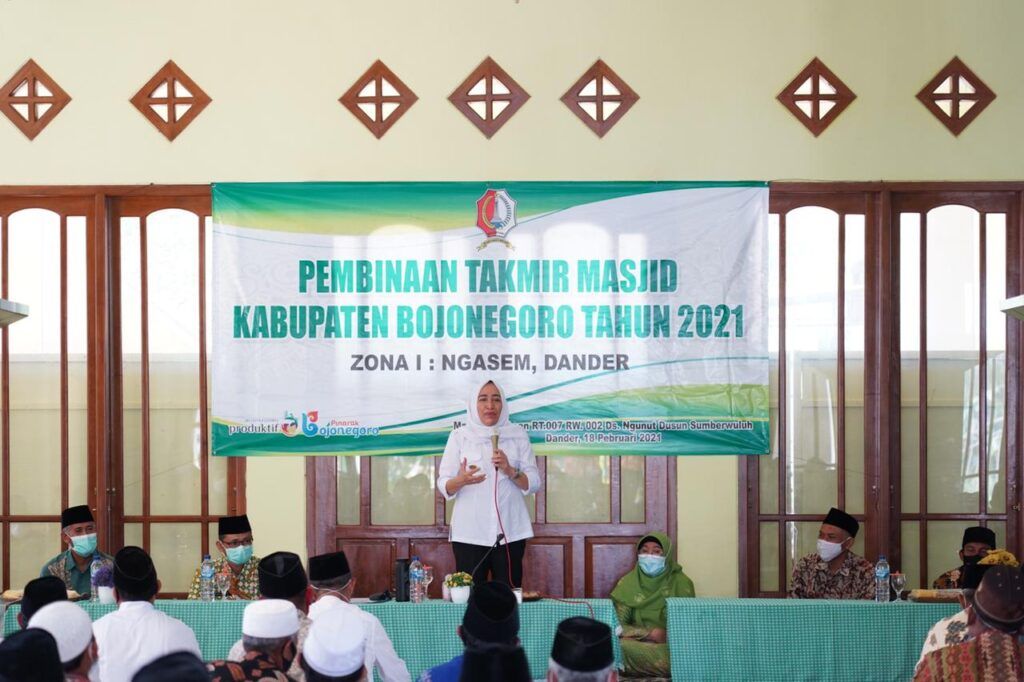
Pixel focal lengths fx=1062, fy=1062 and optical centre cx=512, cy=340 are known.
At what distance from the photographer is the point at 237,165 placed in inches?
223

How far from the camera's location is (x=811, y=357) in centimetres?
575

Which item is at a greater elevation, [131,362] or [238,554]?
[131,362]

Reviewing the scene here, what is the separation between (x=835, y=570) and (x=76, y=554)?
3591 mm

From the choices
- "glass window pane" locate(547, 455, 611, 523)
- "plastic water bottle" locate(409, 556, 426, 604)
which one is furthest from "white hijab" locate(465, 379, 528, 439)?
"plastic water bottle" locate(409, 556, 426, 604)

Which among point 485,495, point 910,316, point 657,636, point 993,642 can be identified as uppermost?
point 910,316

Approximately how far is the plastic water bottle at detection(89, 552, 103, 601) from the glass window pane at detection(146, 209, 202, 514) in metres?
0.72

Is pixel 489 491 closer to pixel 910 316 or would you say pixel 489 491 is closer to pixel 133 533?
pixel 133 533

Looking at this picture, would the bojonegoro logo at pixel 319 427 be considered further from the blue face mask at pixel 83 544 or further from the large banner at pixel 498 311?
the blue face mask at pixel 83 544

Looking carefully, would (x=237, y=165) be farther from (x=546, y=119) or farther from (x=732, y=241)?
(x=732, y=241)

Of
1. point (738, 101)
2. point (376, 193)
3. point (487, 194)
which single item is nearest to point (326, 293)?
point (376, 193)

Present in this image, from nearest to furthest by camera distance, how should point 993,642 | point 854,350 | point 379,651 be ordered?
1. point 993,642
2. point 379,651
3. point 854,350

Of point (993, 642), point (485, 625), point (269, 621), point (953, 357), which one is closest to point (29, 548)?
point (269, 621)

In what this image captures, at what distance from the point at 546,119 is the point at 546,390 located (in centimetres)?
145

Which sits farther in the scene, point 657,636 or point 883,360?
point 883,360
